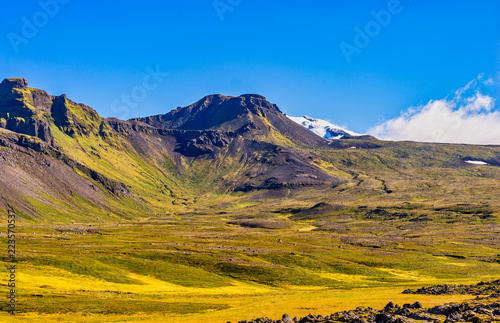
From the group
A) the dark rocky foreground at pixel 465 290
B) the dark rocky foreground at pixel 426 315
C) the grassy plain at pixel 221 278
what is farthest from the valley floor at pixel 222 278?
the dark rocky foreground at pixel 426 315

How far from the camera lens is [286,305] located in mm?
71000

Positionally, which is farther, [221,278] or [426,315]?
[221,278]

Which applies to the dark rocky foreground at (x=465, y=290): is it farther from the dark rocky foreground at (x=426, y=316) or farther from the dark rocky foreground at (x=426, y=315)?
the dark rocky foreground at (x=426, y=316)

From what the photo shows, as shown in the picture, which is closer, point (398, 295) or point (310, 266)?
point (398, 295)

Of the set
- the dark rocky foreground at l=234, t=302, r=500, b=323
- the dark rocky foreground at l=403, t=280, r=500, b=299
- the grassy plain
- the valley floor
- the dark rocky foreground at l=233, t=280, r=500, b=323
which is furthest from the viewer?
the dark rocky foreground at l=403, t=280, r=500, b=299

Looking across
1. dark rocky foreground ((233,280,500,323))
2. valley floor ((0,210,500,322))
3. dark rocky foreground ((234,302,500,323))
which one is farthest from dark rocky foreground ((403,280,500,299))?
dark rocky foreground ((234,302,500,323))

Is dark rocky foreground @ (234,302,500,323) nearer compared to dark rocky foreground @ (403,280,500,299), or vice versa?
dark rocky foreground @ (234,302,500,323)

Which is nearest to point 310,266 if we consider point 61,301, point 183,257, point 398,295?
point 183,257

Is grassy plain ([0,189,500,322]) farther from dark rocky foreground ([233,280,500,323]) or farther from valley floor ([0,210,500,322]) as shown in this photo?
dark rocky foreground ([233,280,500,323])

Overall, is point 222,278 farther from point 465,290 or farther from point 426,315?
point 426,315

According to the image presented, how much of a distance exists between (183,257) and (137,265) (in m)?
16.7

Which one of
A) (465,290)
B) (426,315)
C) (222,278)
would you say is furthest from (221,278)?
→ (426,315)

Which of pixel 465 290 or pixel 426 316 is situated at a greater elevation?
pixel 426 316

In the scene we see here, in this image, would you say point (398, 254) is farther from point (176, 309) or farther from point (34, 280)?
point (34, 280)
